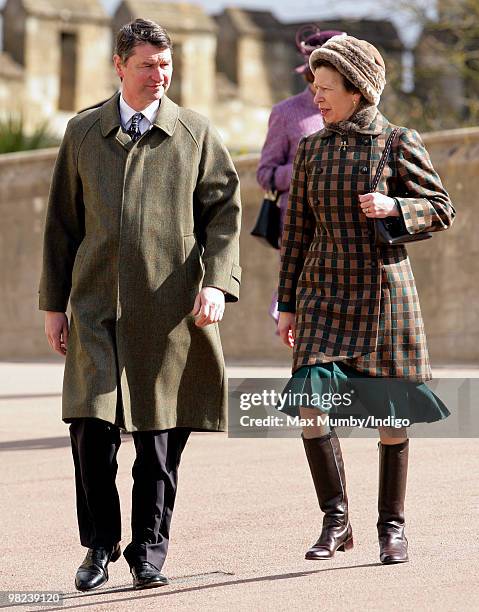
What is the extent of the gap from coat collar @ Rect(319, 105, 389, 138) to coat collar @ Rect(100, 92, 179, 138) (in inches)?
21.1

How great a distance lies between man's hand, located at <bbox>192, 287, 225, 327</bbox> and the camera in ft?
16.2

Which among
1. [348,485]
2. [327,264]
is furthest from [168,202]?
[348,485]

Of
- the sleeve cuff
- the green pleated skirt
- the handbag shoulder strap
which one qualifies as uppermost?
the handbag shoulder strap

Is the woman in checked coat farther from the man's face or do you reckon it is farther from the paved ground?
the man's face

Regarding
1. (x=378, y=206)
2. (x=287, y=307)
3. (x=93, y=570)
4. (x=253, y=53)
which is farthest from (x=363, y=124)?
(x=253, y=53)

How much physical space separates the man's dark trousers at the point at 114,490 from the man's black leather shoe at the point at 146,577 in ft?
0.08

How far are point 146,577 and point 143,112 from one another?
147cm

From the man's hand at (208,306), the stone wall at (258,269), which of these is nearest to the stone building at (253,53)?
the stone wall at (258,269)

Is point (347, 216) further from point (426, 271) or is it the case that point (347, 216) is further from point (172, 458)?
point (426, 271)

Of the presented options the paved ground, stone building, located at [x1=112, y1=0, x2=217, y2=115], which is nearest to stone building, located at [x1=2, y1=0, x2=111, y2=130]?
stone building, located at [x1=112, y1=0, x2=217, y2=115]

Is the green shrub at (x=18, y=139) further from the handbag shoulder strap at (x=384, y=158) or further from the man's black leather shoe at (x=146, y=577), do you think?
the man's black leather shoe at (x=146, y=577)

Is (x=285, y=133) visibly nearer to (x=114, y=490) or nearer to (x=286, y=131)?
(x=286, y=131)

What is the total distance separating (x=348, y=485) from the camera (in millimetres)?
6664

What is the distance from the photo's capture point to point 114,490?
200 inches
